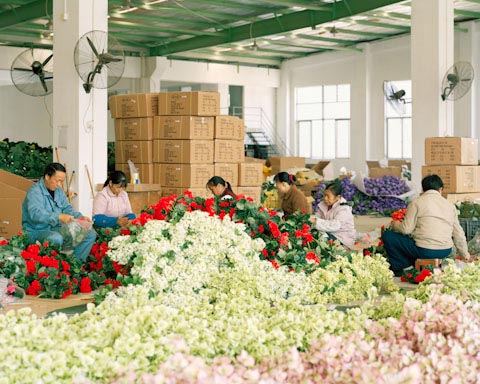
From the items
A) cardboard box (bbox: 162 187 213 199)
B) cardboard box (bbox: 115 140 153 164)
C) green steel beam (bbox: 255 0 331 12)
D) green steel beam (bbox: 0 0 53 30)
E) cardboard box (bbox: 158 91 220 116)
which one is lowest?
cardboard box (bbox: 162 187 213 199)

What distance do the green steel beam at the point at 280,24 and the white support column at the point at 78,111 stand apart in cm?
529

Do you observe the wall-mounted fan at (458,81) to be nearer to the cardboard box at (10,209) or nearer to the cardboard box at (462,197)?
the cardboard box at (462,197)

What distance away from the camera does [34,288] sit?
5.61 metres

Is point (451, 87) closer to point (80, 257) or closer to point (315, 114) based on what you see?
point (80, 257)

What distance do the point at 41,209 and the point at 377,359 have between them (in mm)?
4498

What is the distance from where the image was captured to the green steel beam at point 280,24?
1386 cm

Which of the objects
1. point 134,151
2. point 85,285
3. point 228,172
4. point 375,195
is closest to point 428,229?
point 85,285

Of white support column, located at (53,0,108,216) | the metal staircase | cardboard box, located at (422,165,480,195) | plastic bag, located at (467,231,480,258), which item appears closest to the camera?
plastic bag, located at (467,231,480,258)

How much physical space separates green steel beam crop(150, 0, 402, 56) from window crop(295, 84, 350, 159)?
5.65 m

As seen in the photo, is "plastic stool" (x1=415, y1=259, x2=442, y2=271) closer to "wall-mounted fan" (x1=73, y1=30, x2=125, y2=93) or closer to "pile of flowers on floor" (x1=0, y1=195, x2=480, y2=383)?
"pile of flowers on floor" (x1=0, y1=195, x2=480, y2=383)

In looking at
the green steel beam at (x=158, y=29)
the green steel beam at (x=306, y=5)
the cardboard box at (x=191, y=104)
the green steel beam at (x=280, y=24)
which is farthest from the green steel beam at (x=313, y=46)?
the cardboard box at (x=191, y=104)

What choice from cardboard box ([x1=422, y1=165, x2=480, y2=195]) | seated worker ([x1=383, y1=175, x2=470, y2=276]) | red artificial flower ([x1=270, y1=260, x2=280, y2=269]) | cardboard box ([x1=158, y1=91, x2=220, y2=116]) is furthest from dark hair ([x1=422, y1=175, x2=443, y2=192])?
cardboard box ([x1=158, y1=91, x2=220, y2=116])

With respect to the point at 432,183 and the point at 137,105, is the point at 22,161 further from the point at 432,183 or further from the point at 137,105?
the point at 432,183

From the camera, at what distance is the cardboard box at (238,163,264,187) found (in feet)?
37.2
